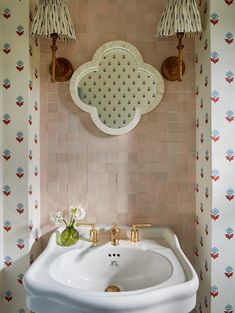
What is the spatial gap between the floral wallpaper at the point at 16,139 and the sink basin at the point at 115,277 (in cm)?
18

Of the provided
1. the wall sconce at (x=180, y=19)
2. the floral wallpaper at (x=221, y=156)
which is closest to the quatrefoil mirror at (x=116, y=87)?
the wall sconce at (x=180, y=19)

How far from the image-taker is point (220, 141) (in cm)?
128

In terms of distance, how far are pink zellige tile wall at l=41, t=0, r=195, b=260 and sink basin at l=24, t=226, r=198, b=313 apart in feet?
0.47

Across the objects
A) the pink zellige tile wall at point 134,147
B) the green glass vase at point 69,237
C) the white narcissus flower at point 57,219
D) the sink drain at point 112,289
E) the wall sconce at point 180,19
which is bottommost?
the sink drain at point 112,289

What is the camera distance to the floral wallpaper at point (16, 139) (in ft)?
4.46

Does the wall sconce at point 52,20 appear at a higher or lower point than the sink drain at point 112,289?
higher

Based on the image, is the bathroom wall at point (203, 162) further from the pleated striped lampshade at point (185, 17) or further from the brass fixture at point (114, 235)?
the brass fixture at point (114, 235)

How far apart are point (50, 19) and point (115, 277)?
1.21 meters

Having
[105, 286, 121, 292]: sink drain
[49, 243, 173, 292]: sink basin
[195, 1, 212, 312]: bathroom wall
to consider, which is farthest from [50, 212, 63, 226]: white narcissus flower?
[195, 1, 212, 312]: bathroom wall

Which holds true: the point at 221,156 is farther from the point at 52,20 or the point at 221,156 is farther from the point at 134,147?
the point at 52,20

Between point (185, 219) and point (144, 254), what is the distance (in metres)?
0.32

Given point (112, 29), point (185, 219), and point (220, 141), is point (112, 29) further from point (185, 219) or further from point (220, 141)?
point (185, 219)

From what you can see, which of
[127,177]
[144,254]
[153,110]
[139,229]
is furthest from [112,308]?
[153,110]

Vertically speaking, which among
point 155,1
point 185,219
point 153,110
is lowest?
point 185,219
